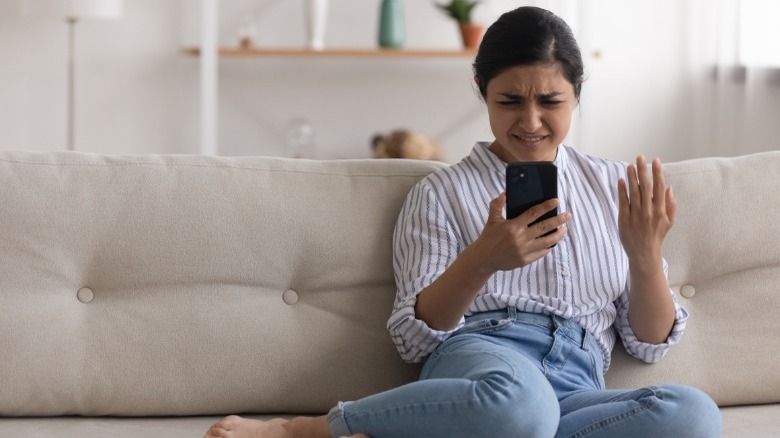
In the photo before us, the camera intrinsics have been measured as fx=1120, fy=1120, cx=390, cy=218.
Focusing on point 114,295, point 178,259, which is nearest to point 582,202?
point 178,259

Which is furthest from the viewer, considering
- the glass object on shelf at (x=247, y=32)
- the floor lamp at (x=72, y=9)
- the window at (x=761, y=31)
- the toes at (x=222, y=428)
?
the glass object on shelf at (x=247, y=32)

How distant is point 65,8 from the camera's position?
4.21m

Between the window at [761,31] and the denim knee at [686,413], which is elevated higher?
the window at [761,31]

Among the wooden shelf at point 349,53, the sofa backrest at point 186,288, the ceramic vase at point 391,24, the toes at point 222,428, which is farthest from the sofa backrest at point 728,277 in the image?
the ceramic vase at point 391,24

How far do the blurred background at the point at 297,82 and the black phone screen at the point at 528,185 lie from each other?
124 inches

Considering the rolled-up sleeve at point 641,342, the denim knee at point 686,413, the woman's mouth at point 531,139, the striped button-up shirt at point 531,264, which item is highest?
the woman's mouth at point 531,139

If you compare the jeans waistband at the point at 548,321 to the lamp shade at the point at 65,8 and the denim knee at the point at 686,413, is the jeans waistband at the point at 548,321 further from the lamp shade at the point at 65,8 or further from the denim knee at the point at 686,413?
the lamp shade at the point at 65,8

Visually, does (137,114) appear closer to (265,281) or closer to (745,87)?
(745,87)

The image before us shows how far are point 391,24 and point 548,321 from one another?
9.90 ft

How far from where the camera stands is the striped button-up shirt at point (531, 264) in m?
1.66

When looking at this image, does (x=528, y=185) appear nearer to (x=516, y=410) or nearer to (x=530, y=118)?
(x=530, y=118)

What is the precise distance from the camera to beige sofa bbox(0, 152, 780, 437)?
1.69 metres

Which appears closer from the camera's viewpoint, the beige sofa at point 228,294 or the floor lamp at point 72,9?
the beige sofa at point 228,294

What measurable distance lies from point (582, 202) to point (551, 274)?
142 mm
